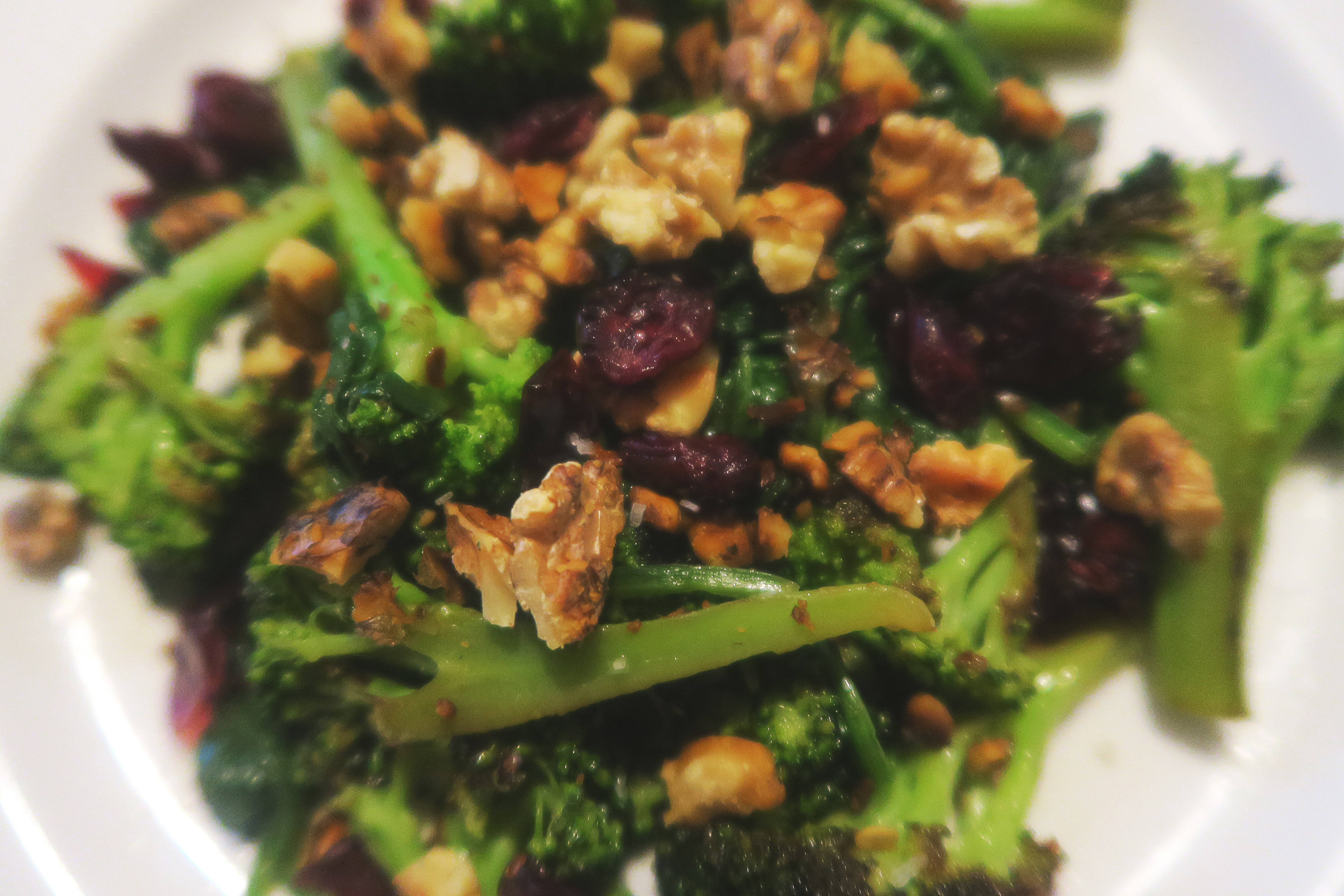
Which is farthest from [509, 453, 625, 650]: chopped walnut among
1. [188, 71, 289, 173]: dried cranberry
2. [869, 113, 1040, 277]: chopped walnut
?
[188, 71, 289, 173]: dried cranberry

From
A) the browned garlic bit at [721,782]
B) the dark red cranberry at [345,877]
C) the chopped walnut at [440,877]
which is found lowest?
the dark red cranberry at [345,877]

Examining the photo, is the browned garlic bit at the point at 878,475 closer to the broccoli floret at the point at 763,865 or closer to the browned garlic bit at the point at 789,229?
the browned garlic bit at the point at 789,229

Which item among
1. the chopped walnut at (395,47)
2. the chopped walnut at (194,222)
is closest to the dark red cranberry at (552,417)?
the chopped walnut at (395,47)

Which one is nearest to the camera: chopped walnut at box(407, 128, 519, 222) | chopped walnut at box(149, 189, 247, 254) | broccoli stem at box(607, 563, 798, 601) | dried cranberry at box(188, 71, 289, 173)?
broccoli stem at box(607, 563, 798, 601)

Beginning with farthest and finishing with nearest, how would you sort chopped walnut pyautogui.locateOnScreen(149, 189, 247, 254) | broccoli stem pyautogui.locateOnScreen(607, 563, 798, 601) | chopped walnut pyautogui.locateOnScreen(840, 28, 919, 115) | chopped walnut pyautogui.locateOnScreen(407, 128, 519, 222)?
chopped walnut pyautogui.locateOnScreen(149, 189, 247, 254) < chopped walnut pyautogui.locateOnScreen(840, 28, 919, 115) < chopped walnut pyautogui.locateOnScreen(407, 128, 519, 222) < broccoli stem pyautogui.locateOnScreen(607, 563, 798, 601)

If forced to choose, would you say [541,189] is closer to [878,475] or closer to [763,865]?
[878,475]

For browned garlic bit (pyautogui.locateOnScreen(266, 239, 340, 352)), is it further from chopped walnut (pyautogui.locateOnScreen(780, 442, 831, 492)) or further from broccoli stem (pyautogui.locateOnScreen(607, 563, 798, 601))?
chopped walnut (pyautogui.locateOnScreen(780, 442, 831, 492))

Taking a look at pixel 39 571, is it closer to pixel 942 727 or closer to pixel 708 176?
pixel 708 176
